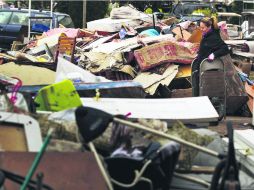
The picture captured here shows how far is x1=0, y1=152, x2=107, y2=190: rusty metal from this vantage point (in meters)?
3.02

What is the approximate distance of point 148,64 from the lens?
10.0 meters

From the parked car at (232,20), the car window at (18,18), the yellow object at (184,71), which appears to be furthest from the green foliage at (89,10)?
the yellow object at (184,71)

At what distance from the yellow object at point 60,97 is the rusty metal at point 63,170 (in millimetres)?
572

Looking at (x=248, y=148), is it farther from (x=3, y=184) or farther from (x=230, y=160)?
(x=3, y=184)

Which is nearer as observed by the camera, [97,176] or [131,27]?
[97,176]

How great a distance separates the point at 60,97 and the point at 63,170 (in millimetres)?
738

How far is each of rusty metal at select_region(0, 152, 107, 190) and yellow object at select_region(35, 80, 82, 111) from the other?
0.57 metres

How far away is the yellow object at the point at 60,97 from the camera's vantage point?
11.9 ft

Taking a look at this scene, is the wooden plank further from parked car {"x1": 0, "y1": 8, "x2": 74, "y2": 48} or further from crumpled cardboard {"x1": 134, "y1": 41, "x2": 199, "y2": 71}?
parked car {"x1": 0, "y1": 8, "x2": 74, "y2": 48}

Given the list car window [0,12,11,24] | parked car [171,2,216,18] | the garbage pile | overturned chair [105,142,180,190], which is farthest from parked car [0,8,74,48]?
overturned chair [105,142,180,190]

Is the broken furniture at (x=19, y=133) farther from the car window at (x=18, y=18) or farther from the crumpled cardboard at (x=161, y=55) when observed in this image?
the car window at (x=18, y=18)

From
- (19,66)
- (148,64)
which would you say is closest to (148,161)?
(19,66)

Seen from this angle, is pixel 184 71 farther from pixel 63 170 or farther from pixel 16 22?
pixel 16 22

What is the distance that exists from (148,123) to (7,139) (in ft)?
2.62
